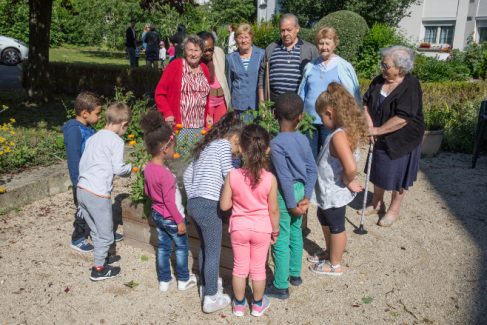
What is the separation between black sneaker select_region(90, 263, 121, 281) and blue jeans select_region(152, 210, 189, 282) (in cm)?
44

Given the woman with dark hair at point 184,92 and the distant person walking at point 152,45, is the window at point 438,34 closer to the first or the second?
the distant person walking at point 152,45

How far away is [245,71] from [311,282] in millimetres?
2651

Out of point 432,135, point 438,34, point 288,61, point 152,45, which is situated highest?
point 438,34

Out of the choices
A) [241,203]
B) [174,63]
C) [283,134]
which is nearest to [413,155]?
[283,134]

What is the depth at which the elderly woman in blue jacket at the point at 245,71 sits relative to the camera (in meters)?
4.63

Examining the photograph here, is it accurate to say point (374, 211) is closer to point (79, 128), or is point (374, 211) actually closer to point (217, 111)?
point (217, 111)

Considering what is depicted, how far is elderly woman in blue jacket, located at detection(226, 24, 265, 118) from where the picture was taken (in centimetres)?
463

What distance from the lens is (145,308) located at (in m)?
2.81

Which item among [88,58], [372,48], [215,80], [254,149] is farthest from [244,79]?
[88,58]

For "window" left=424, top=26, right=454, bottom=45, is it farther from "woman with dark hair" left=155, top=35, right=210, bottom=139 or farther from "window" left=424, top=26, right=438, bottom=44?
"woman with dark hair" left=155, top=35, right=210, bottom=139

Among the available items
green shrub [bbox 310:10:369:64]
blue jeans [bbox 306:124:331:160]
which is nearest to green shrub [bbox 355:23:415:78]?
green shrub [bbox 310:10:369:64]

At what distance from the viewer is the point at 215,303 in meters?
2.73

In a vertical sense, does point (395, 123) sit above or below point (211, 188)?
above

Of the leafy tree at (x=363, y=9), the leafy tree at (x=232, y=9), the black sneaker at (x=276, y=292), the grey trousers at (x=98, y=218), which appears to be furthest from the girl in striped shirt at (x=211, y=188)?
the leafy tree at (x=232, y=9)
